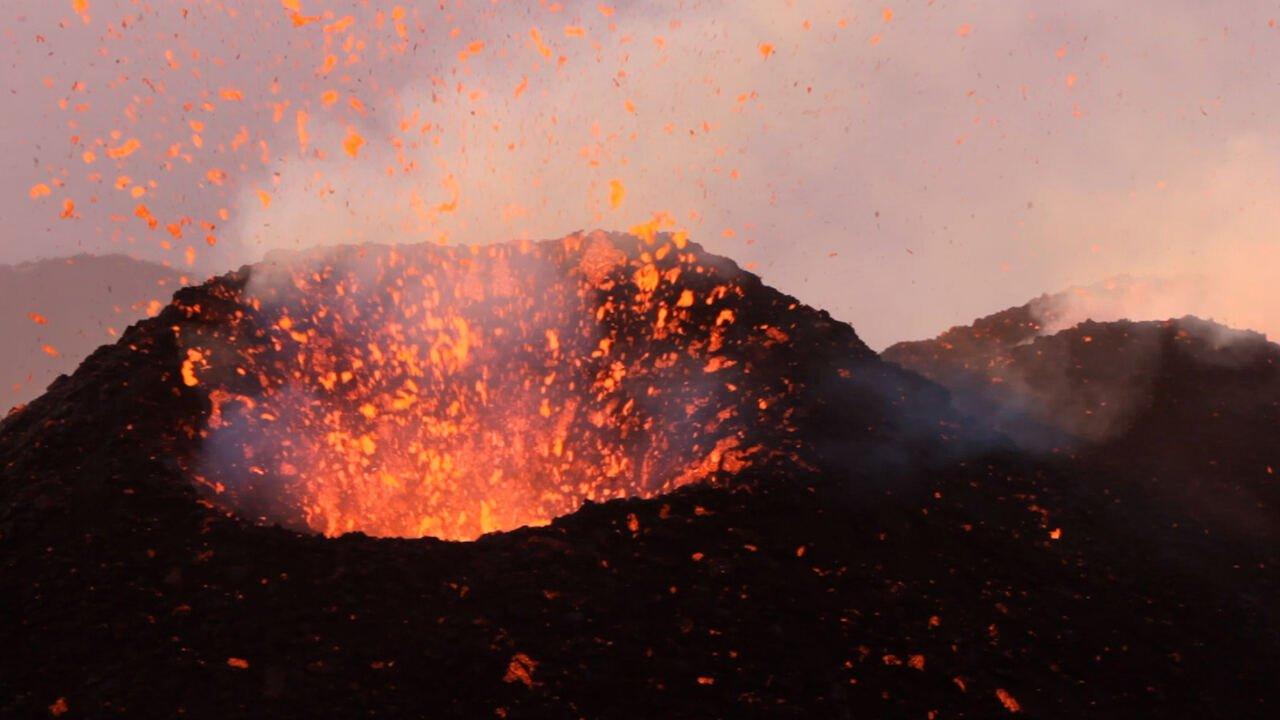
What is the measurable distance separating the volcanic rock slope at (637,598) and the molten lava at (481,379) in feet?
3.09

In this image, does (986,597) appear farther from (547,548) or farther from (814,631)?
(547,548)

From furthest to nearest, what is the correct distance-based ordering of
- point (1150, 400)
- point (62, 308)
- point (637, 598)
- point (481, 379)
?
point (62, 308) < point (1150, 400) < point (481, 379) < point (637, 598)

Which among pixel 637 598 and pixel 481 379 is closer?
pixel 637 598

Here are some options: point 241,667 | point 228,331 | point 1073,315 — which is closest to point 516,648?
point 241,667

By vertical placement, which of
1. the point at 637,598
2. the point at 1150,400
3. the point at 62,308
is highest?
the point at 62,308

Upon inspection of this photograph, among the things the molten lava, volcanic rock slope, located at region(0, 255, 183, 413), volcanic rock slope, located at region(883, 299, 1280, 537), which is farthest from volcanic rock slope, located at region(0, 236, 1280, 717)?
volcanic rock slope, located at region(0, 255, 183, 413)

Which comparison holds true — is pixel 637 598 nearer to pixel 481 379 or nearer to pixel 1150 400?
pixel 481 379

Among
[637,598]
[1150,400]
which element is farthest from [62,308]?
[1150,400]

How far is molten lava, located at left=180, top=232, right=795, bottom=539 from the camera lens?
939 centimetres

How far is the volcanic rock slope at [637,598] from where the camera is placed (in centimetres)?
542

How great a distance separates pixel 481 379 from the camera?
12.0 metres

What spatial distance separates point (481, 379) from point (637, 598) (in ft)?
21.6

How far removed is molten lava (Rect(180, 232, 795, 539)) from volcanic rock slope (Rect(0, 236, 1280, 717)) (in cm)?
94

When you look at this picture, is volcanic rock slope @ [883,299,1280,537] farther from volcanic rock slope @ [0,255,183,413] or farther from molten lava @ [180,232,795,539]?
volcanic rock slope @ [0,255,183,413]
